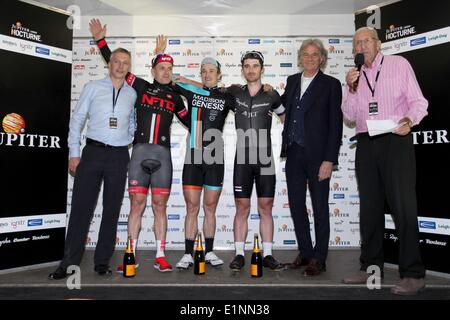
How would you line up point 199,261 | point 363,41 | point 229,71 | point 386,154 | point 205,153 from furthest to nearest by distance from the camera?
1. point 229,71
2. point 205,153
3. point 199,261
4. point 363,41
5. point 386,154

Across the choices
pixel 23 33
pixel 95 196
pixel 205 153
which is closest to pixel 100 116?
pixel 95 196

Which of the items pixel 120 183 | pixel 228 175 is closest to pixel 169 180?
pixel 120 183

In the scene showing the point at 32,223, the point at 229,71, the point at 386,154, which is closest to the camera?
A: the point at 386,154

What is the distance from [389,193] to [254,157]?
52.3 inches

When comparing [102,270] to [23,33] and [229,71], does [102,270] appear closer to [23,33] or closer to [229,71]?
[23,33]

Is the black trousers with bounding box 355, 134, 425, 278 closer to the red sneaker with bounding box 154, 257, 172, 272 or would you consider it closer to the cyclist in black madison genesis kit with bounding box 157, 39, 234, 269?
the cyclist in black madison genesis kit with bounding box 157, 39, 234, 269

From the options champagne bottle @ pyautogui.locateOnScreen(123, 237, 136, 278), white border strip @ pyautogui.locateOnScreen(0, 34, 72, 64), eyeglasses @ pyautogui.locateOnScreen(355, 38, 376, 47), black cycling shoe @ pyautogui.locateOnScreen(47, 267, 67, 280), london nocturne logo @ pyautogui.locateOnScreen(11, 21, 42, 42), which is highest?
london nocturne logo @ pyautogui.locateOnScreen(11, 21, 42, 42)

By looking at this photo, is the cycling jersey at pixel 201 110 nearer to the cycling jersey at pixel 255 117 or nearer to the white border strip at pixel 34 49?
the cycling jersey at pixel 255 117

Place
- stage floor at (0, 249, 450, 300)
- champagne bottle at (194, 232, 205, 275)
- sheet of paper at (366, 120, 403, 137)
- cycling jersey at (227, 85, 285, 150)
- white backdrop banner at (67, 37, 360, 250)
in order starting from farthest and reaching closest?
1. white backdrop banner at (67, 37, 360, 250)
2. cycling jersey at (227, 85, 285, 150)
3. champagne bottle at (194, 232, 205, 275)
4. sheet of paper at (366, 120, 403, 137)
5. stage floor at (0, 249, 450, 300)

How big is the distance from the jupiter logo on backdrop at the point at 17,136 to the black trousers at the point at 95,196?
80 centimetres

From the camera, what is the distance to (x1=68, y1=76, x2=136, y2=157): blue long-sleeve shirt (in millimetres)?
3859

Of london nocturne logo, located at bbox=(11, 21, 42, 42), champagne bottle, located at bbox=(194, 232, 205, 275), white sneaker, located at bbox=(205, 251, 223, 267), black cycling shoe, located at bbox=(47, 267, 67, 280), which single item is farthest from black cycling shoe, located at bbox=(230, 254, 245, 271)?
london nocturne logo, located at bbox=(11, 21, 42, 42)

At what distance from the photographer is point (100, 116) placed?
3.88 meters

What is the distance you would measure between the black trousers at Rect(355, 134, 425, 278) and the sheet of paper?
A: 15 cm
